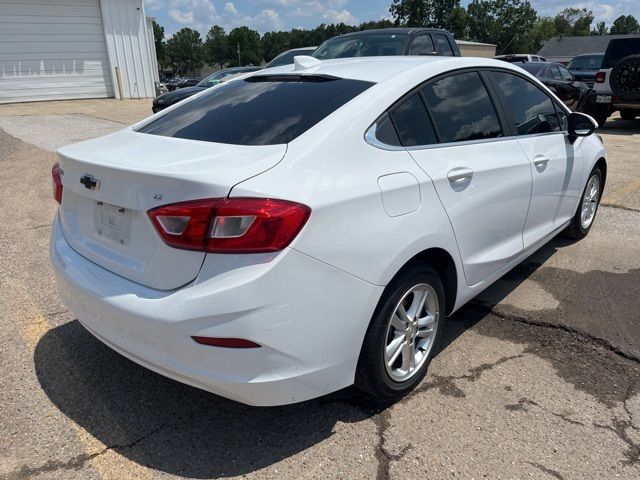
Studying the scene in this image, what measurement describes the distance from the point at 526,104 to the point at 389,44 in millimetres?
4875

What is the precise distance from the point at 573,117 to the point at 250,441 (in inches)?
135

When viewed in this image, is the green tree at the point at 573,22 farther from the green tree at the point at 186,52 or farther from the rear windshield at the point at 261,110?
the rear windshield at the point at 261,110

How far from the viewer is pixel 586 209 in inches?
201

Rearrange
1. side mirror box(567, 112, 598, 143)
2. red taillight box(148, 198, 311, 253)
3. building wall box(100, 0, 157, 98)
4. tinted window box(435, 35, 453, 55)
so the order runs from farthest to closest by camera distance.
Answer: building wall box(100, 0, 157, 98)
tinted window box(435, 35, 453, 55)
side mirror box(567, 112, 598, 143)
red taillight box(148, 198, 311, 253)

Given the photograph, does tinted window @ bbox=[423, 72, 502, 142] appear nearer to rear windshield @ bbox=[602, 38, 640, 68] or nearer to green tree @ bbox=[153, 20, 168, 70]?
rear windshield @ bbox=[602, 38, 640, 68]

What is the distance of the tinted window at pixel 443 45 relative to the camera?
8886 millimetres

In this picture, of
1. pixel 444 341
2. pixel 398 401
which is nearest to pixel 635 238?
pixel 444 341

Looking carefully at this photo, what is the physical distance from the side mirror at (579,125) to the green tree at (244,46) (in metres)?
109

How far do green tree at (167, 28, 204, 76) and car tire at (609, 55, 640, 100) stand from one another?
362 feet

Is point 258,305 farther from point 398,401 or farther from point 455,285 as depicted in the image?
point 455,285

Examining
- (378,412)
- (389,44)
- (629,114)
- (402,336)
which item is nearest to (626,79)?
(629,114)

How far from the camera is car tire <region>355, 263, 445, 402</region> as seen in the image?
2463 mm

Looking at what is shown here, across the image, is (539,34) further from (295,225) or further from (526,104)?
(295,225)

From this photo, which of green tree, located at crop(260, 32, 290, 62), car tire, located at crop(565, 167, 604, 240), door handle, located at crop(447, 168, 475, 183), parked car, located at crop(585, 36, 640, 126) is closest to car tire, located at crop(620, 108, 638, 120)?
parked car, located at crop(585, 36, 640, 126)
